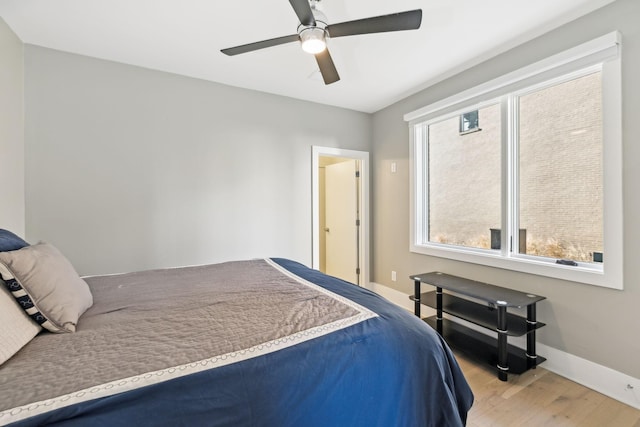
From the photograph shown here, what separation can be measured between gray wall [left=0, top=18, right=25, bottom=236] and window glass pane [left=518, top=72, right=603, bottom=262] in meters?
3.96

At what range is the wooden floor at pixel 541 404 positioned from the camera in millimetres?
1671

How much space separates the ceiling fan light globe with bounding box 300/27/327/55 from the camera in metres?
1.61

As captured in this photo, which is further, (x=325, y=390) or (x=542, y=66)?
(x=542, y=66)

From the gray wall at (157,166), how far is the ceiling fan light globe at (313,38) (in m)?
1.64

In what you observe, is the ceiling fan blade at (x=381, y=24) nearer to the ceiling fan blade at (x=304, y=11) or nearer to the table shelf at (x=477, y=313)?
the ceiling fan blade at (x=304, y=11)

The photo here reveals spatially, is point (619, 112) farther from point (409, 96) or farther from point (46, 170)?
point (46, 170)

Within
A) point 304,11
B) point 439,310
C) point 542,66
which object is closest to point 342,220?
point 439,310

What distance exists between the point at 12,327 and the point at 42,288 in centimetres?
20

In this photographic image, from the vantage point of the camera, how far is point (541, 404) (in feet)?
5.95

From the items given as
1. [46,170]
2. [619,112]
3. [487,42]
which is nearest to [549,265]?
[619,112]

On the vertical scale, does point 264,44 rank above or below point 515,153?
above

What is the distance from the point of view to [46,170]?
7.62ft

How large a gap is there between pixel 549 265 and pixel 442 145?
158 centimetres

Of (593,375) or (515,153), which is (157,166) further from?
(593,375)
